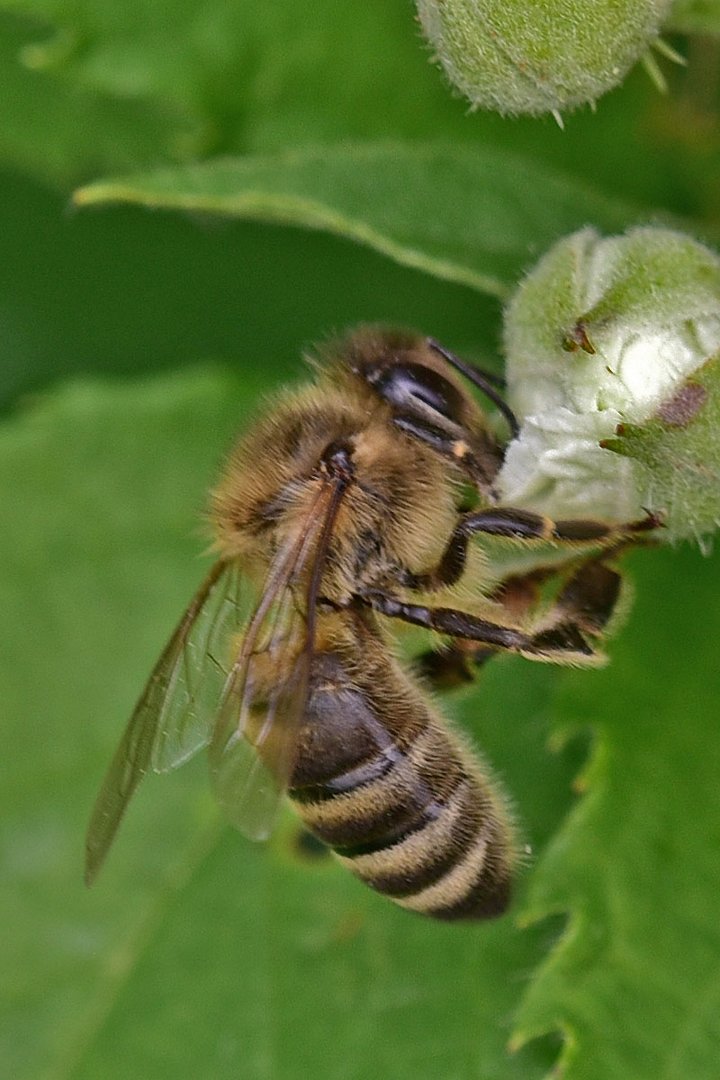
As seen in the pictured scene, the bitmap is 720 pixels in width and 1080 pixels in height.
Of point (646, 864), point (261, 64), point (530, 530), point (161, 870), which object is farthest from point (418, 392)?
point (161, 870)

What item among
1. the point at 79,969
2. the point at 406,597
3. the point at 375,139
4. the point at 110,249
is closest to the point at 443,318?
the point at 375,139

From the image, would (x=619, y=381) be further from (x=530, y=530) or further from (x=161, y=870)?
(x=161, y=870)

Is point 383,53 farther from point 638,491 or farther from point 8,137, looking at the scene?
point 638,491

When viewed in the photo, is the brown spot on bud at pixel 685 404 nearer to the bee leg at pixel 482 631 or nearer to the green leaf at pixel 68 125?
the bee leg at pixel 482 631

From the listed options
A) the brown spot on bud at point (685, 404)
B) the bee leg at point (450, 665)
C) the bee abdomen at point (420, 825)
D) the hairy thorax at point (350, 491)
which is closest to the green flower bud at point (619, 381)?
the brown spot on bud at point (685, 404)

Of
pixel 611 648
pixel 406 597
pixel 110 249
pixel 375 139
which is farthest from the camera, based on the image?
pixel 110 249

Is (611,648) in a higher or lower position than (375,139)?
lower
